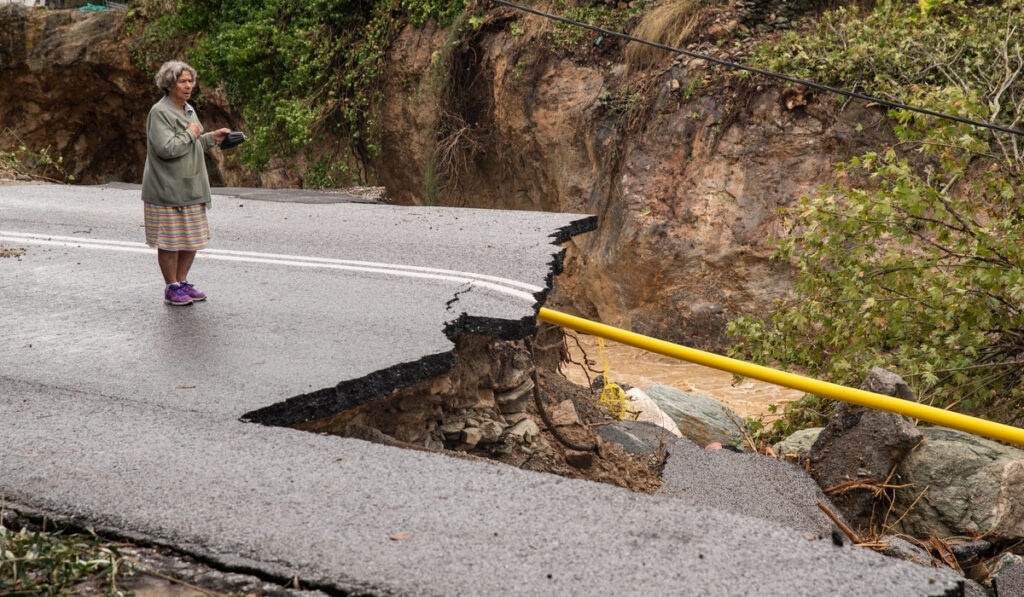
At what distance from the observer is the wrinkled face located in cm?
543

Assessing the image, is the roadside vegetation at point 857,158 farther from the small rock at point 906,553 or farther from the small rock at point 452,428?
the small rock at point 452,428

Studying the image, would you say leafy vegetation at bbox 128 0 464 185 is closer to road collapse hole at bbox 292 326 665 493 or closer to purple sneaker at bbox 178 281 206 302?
purple sneaker at bbox 178 281 206 302

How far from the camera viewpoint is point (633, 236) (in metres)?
12.9

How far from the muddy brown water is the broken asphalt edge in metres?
4.98

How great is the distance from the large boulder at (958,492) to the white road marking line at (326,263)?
260cm

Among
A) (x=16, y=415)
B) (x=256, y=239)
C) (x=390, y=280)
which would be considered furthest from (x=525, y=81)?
(x=16, y=415)

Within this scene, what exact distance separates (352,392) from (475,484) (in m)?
1.23

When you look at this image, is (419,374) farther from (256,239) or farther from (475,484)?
(256,239)

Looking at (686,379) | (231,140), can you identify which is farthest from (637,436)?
(686,379)

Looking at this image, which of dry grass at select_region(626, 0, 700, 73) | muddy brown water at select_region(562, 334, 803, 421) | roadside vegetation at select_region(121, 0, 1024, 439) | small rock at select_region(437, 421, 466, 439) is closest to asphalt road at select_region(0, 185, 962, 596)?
small rock at select_region(437, 421, 466, 439)

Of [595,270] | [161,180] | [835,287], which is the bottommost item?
[595,270]

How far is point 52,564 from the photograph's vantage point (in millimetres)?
2811

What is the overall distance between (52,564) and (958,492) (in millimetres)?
4941

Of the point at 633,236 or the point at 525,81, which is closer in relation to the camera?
the point at 633,236
